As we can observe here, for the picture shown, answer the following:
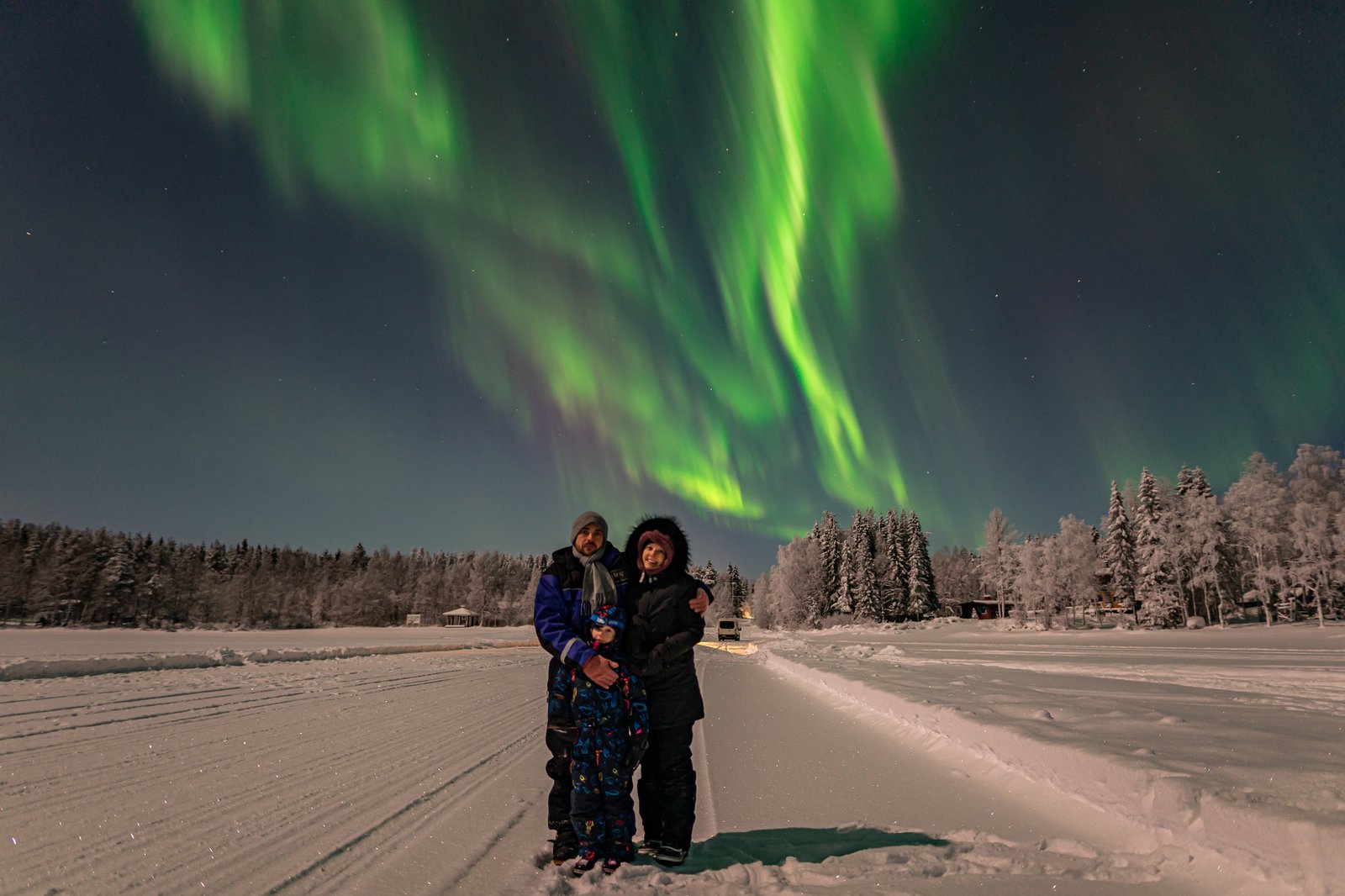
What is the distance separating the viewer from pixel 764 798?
4.73m

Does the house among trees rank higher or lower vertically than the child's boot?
lower

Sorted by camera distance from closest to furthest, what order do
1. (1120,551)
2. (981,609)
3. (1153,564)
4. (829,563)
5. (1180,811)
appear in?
(1180,811)
(1153,564)
(1120,551)
(829,563)
(981,609)

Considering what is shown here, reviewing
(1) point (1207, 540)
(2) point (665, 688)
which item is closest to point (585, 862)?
(2) point (665, 688)

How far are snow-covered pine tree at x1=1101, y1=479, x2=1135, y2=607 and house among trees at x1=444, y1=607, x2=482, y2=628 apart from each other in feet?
319

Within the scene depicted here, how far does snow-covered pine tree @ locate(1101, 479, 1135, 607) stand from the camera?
58.1 metres

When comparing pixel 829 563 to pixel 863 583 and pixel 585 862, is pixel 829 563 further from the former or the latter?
pixel 585 862

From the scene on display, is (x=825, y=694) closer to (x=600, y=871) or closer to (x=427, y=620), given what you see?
(x=600, y=871)

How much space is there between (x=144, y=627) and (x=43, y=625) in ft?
30.4

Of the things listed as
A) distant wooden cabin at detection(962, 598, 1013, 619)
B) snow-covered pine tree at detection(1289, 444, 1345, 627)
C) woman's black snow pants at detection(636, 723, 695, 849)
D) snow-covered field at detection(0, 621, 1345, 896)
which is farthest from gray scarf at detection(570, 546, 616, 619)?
distant wooden cabin at detection(962, 598, 1013, 619)

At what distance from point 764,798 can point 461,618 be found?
126 meters

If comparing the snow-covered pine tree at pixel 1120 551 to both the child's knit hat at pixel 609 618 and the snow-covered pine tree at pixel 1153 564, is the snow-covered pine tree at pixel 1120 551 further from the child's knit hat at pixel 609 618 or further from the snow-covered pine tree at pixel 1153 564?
the child's knit hat at pixel 609 618

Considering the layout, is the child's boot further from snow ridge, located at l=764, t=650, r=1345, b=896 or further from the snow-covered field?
snow ridge, located at l=764, t=650, r=1345, b=896

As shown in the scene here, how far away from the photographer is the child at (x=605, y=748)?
3.34 meters

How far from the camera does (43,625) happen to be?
72.6 meters
